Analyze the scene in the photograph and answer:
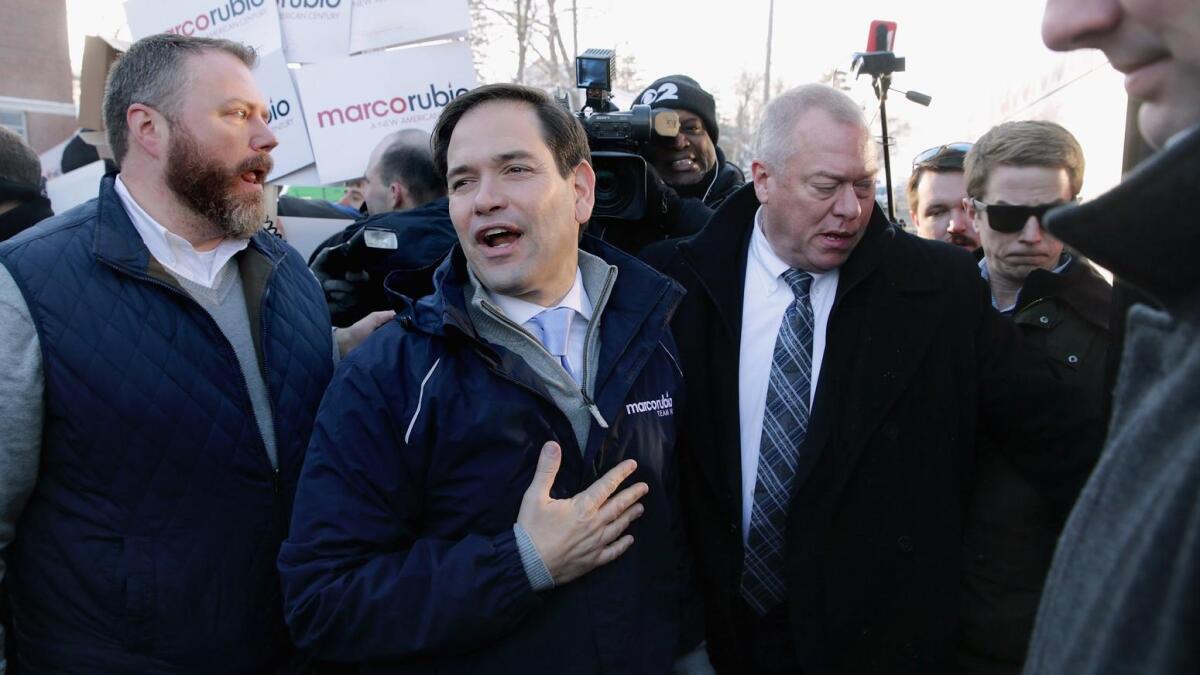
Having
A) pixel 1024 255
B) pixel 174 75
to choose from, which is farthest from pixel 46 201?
pixel 1024 255

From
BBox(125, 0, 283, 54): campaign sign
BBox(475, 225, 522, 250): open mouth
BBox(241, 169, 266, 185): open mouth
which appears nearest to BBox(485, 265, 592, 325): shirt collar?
BBox(475, 225, 522, 250): open mouth

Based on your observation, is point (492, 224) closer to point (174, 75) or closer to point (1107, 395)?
point (174, 75)

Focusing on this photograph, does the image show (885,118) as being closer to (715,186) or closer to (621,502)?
(715,186)

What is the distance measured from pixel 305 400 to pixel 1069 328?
1952 millimetres

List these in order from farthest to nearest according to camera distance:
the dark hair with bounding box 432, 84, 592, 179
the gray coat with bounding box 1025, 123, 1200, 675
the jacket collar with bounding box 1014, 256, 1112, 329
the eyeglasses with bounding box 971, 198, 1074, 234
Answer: the eyeglasses with bounding box 971, 198, 1074, 234 → the jacket collar with bounding box 1014, 256, 1112, 329 → the dark hair with bounding box 432, 84, 592, 179 → the gray coat with bounding box 1025, 123, 1200, 675

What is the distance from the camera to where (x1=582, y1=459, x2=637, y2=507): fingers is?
158 centimetres

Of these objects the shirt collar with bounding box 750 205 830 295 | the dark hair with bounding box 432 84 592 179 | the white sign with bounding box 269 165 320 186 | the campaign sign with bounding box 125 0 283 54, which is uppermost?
the campaign sign with bounding box 125 0 283 54

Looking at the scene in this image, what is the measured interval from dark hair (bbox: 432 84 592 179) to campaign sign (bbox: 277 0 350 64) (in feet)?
6.99

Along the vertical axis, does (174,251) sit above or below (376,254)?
above

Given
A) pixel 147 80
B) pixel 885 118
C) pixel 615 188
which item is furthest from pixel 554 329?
pixel 885 118

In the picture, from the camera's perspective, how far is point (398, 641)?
1459mm

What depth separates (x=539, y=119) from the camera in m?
1.92

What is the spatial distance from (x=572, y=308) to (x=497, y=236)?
9.2 inches

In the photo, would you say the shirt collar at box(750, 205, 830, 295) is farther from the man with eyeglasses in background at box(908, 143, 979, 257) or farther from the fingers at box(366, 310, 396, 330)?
the man with eyeglasses in background at box(908, 143, 979, 257)
